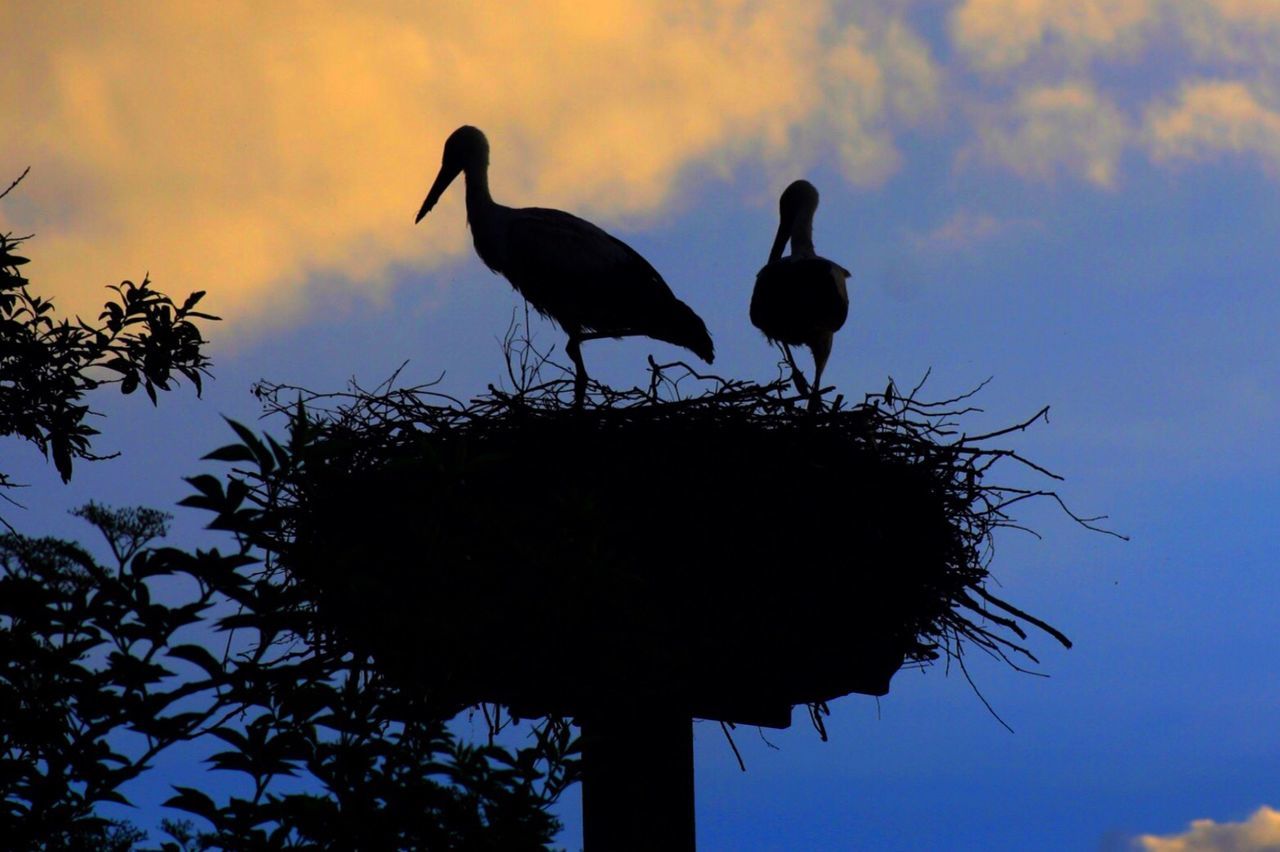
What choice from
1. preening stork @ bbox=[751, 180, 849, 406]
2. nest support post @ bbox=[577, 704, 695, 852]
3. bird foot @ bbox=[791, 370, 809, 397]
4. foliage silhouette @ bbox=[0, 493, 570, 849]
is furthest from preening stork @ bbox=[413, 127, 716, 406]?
foliage silhouette @ bbox=[0, 493, 570, 849]

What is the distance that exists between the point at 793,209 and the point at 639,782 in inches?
213

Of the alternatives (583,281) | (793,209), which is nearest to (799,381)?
(583,281)

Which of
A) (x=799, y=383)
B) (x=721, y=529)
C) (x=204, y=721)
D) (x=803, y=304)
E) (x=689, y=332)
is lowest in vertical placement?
(x=204, y=721)

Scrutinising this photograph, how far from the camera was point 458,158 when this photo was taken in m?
8.60

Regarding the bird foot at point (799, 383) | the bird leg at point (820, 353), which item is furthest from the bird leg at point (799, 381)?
the bird leg at point (820, 353)

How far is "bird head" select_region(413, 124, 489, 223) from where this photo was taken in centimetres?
836

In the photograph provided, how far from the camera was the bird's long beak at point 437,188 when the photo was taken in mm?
8742

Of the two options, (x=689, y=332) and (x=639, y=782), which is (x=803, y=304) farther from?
(x=639, y=782)

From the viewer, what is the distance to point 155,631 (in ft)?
7.95

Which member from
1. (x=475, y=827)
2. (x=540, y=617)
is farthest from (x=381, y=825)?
(x=540, y=617)

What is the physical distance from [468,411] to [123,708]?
334 cm

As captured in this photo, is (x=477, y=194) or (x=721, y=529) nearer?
(x=721, y=529)

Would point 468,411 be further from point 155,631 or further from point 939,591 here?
point 155,631

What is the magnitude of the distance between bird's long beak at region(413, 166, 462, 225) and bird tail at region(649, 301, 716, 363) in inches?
77.3
